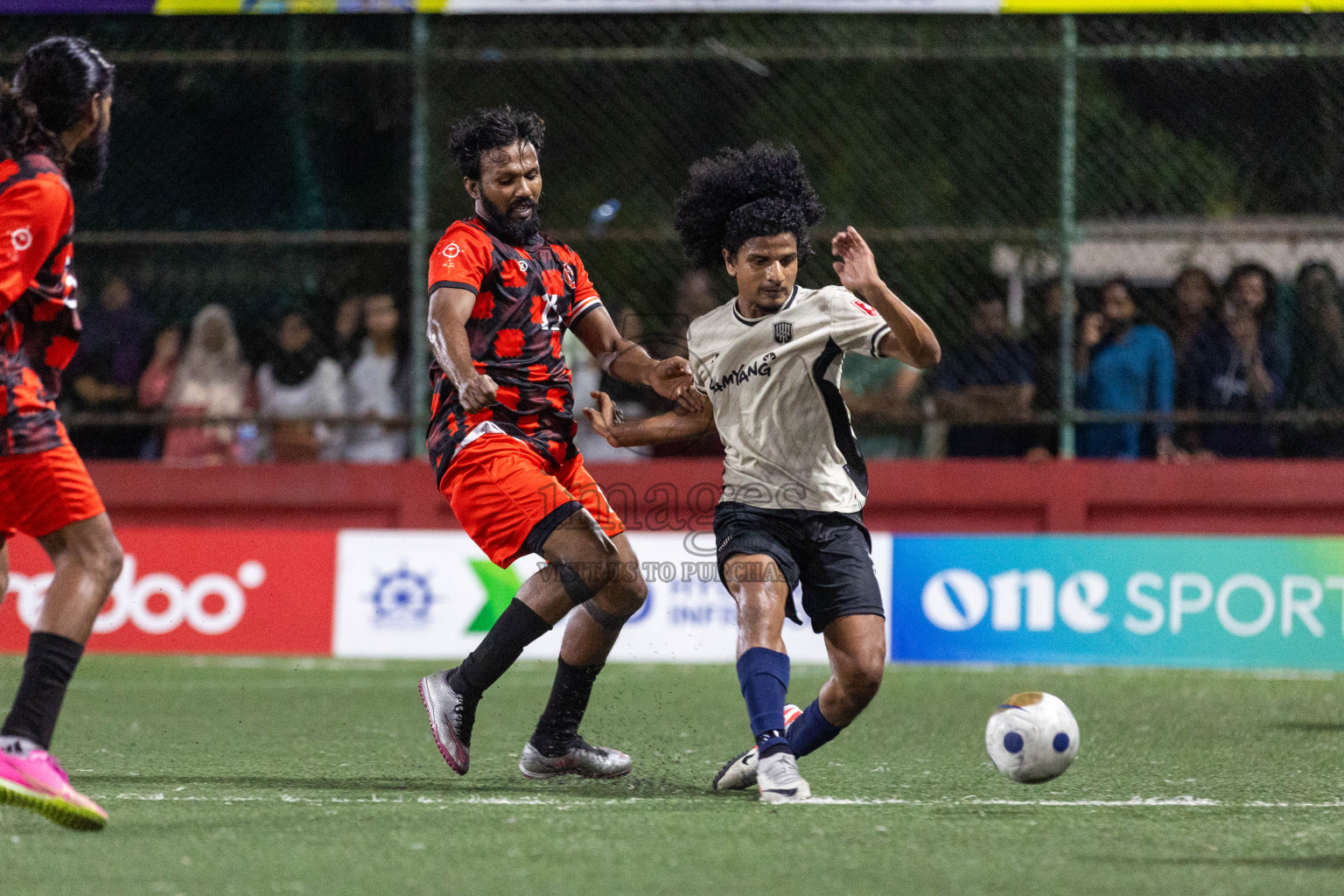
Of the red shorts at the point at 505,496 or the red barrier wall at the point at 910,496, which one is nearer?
the red shorts at the point at 505,496

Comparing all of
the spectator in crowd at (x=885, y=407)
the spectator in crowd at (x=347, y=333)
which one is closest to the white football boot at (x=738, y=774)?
the spectator in crowd at (x=885, y=407)

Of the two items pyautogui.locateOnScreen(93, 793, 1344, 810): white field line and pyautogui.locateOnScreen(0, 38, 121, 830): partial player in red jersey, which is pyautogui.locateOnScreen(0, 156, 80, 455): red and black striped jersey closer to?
pyautogui.locateOnScreen(0, 38, 121, 830): partial player in red jersey

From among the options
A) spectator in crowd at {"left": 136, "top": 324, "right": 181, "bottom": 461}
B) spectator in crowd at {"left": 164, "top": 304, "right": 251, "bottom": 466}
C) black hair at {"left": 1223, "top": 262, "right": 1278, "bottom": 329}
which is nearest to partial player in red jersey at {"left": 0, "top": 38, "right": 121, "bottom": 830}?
spectator in crowd at {"left": 164, "top": 304, "right": 251, "bottom": 466}

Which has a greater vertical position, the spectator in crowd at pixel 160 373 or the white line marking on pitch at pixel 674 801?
the spectator in crowd at pixel 160 373

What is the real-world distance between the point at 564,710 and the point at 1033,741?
5.12 feet

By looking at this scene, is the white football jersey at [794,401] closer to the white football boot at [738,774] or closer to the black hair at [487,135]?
the white football boot at [738,774]

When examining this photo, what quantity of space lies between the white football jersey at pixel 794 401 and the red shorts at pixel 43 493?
6.41 ft

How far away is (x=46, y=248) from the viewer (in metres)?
4.20

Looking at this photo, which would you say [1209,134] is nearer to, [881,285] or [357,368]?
[357,368]

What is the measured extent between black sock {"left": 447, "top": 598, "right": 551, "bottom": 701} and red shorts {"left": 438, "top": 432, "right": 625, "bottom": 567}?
19 centimetres

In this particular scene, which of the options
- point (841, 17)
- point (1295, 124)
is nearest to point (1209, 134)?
point (1295, 124)

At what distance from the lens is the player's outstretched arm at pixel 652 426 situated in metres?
5.42

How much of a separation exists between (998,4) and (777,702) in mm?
7221

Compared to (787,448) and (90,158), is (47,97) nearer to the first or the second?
(90,158)
